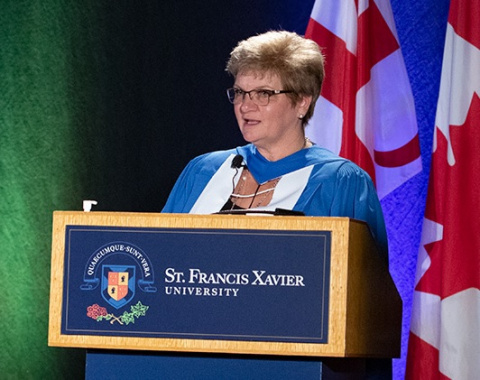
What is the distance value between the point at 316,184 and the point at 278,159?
0.23m

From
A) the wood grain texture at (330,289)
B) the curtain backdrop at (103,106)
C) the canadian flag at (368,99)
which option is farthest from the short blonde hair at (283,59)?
the curtain backdrop at (103,106)

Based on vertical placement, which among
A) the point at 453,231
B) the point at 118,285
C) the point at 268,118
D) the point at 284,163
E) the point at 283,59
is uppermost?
the point at 283,59

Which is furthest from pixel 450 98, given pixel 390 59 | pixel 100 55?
pixel 100 55

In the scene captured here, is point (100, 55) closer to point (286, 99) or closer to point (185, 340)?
point (286, 99)

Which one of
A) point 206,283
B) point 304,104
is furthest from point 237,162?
point 206,283

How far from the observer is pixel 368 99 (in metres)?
3.95

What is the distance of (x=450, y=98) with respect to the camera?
3.67 meters

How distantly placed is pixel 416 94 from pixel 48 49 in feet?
5.41

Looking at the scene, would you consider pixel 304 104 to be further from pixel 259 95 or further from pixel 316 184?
pixel 316 184

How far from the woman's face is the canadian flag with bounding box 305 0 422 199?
0.97 metres

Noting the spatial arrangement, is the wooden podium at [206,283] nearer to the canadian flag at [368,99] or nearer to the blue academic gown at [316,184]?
the blue academic gown at [316,184]

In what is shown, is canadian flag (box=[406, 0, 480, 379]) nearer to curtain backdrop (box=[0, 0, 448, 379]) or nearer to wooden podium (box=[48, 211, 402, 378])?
curtain backdrop (box=[0, 0, 448, 379])

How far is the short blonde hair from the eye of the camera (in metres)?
2.88

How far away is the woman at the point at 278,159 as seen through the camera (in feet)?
9.02
